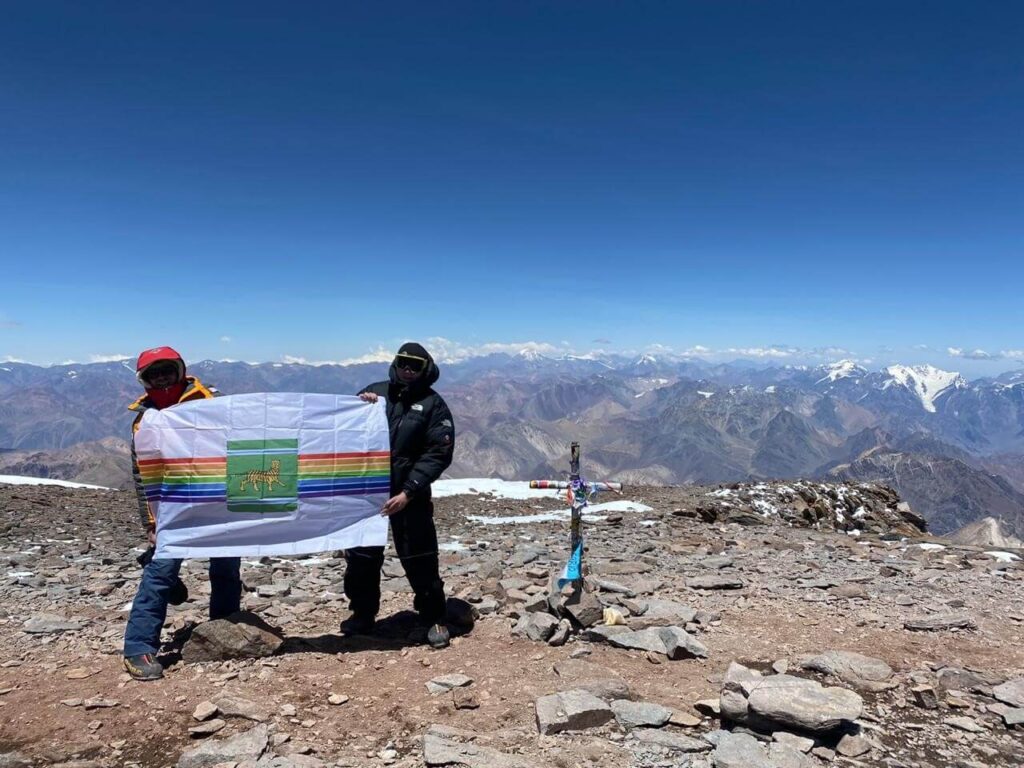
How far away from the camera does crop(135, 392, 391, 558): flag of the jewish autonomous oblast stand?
6816 mm

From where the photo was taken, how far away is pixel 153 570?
254 inches

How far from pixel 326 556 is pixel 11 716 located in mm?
8382

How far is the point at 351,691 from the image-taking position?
5.99 meters

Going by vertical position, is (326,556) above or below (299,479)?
below

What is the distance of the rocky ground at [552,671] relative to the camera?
4844 millimetres

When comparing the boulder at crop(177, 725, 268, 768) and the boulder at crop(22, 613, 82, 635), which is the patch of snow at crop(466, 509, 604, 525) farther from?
the boulder at crop(177, 725, 268, 768)

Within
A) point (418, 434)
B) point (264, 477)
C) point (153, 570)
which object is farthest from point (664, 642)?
point (153, 570)

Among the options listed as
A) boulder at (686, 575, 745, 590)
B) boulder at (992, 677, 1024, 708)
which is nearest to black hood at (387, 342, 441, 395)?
boulder at (686, 575, 745, 590)

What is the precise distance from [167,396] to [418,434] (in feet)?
9.76

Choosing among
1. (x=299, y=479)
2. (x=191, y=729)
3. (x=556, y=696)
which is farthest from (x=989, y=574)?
(x=191, y=729)

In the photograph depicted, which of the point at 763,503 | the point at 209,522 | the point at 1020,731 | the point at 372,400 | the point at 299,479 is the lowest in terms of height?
the point at 763,503

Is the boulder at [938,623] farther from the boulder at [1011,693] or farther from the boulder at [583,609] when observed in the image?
the boulder at [583,609]

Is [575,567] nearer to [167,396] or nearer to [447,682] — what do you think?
[447,682]

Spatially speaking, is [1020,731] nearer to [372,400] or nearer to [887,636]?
[887,636]
